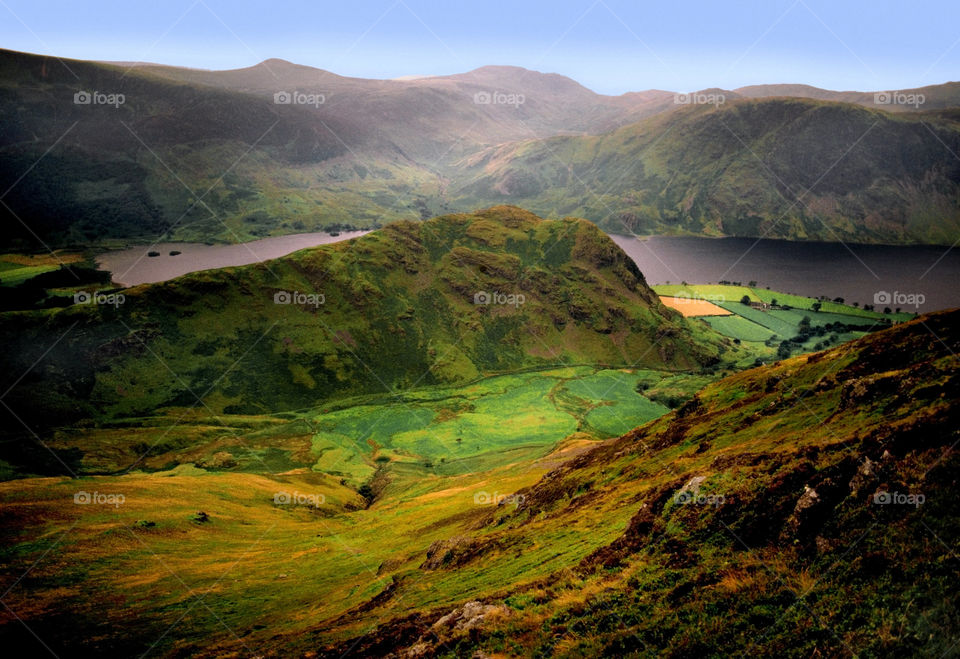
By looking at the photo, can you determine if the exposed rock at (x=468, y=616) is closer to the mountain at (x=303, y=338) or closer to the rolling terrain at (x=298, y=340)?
the rolling terrain at (x=298, y=340)

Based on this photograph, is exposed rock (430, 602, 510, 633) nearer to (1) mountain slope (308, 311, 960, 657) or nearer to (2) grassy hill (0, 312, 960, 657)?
(1) mountain slope (308, 311, 960, 657)

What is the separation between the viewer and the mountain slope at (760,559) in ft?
61.0

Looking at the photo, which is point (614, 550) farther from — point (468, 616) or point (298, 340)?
point (298, 340)

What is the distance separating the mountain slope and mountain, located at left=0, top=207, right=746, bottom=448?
129184mm

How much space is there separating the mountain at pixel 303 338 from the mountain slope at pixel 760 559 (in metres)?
129

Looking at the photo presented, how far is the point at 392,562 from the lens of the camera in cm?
5175

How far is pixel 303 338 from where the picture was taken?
166875 millimetres

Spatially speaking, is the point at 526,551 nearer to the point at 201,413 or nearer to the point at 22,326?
the point at 201,413

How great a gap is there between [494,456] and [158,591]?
77963 millimetres

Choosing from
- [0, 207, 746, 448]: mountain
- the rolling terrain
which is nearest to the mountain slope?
the rolling terrain

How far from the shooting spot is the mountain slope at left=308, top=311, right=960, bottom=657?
61.0ft

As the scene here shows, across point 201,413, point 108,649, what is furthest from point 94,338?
point 108,649

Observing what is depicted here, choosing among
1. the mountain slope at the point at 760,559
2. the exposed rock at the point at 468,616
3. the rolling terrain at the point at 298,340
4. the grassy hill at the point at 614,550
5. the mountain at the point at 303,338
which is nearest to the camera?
the mountain slope at the point at 760,559

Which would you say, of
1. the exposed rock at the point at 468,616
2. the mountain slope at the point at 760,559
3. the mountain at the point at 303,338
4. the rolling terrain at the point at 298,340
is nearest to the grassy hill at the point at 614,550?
the mountain slope at the point at 760,559
